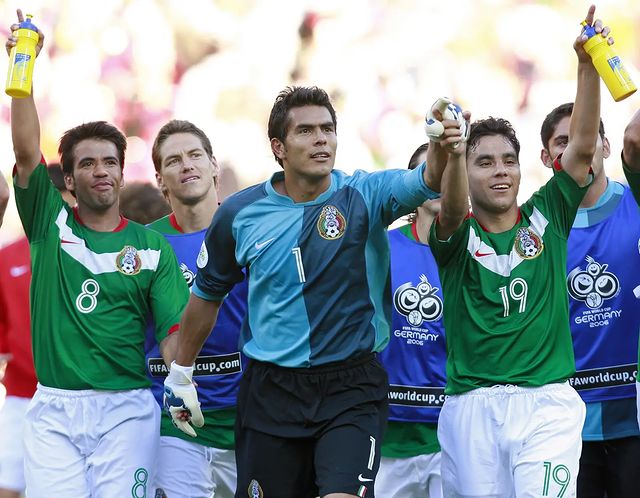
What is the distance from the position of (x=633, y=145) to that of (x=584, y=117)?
0.25 metres

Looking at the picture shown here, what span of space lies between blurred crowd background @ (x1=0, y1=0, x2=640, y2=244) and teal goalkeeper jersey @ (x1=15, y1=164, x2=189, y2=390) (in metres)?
7.99

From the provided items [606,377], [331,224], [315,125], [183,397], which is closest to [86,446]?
[183,397]

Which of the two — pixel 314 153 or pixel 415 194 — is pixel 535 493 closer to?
pixel 415 194

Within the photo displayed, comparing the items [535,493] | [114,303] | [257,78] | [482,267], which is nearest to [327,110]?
[482,267]

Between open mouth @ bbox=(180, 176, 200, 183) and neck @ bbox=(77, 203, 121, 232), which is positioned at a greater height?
open mouth @ bbox=(180, 176, 200, 183)

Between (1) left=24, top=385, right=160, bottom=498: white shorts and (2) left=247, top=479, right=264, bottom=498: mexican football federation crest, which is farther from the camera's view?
(1) left=24, top=385, right=160, bottom=498: white shorts

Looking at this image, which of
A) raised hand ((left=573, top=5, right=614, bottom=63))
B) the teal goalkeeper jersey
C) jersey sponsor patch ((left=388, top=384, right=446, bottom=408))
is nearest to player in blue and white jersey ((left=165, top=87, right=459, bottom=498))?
the teal goalkeeper jersey

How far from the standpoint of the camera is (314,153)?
5.23m

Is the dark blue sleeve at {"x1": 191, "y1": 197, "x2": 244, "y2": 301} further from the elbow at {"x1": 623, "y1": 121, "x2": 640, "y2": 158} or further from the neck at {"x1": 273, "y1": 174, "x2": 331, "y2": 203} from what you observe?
the elbow at {"x1": 623, "y1": 121, "x2": 640, "y2": 158}

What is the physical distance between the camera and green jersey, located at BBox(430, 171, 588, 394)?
5.24 metres

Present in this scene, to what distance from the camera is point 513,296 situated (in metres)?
5.30

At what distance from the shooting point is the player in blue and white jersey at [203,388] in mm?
6281

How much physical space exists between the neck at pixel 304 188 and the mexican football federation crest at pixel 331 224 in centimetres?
15

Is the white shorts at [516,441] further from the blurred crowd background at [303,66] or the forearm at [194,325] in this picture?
the blurred crowd background at [303,66]
